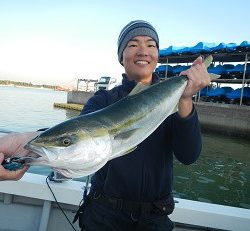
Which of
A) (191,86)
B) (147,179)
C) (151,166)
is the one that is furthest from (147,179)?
(191,86)

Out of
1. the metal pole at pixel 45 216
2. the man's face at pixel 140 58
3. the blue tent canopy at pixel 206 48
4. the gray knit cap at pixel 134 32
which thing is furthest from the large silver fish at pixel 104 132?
the blue tent canopy at pixel 206 48

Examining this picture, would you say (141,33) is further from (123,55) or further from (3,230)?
(3,230)

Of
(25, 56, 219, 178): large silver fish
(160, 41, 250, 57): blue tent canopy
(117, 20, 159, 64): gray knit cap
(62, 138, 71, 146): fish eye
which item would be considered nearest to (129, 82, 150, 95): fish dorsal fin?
(25, 56, 219, 178): large silver fish

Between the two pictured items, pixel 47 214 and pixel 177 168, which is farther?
pixel 177 168

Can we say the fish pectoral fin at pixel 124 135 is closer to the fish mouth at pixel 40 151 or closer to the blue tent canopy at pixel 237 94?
the fish mouth at pixel 40 151

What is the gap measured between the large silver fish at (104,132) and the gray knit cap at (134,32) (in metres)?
0.69

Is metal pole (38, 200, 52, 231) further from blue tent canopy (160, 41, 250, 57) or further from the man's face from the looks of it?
blue tent canopy (160, 41, 250, 57)

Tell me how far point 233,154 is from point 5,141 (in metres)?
17.1

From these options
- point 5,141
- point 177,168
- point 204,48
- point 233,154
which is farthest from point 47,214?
point 204,48

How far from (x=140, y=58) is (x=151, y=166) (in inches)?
42.5

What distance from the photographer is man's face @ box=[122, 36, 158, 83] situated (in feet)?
10.4

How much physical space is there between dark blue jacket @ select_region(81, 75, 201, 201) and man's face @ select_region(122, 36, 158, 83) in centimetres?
57

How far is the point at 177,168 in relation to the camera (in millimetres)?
13055

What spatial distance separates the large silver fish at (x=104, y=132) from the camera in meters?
2.12
